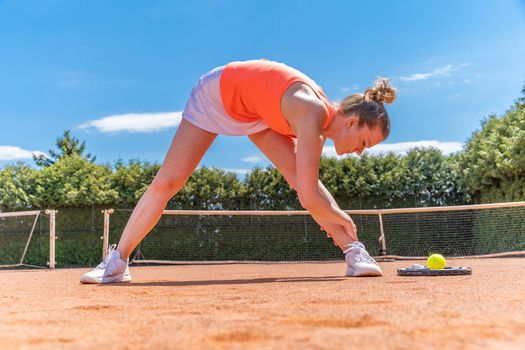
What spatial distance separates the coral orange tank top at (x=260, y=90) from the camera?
3215 mm

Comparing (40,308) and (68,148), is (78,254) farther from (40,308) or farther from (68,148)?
(68,148)

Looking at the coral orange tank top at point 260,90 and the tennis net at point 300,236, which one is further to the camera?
the tennis net at point 300,236

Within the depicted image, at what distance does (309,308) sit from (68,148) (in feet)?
114

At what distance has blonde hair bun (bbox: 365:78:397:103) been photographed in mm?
→ 3395

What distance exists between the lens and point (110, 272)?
347 cm

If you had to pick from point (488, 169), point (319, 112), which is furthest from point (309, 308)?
point (488, 169)

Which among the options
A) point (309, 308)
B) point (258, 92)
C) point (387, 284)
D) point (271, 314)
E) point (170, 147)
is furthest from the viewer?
point (170, 147)

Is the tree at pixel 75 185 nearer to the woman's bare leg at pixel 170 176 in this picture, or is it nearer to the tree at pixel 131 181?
the tree at pixel 131 181

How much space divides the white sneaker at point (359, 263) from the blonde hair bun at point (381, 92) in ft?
3.07

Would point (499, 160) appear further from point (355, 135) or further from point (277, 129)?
point (277, 129)

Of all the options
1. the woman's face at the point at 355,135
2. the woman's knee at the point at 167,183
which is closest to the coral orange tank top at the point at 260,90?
the woman's face at the point at 355,135

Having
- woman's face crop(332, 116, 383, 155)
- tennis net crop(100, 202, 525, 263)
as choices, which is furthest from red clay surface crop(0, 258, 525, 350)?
tennis net crop(100, 202, 525, 263)

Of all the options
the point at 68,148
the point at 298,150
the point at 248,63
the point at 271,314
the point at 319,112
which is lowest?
the point at 271,314

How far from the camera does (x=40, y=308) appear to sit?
88.2 inches
